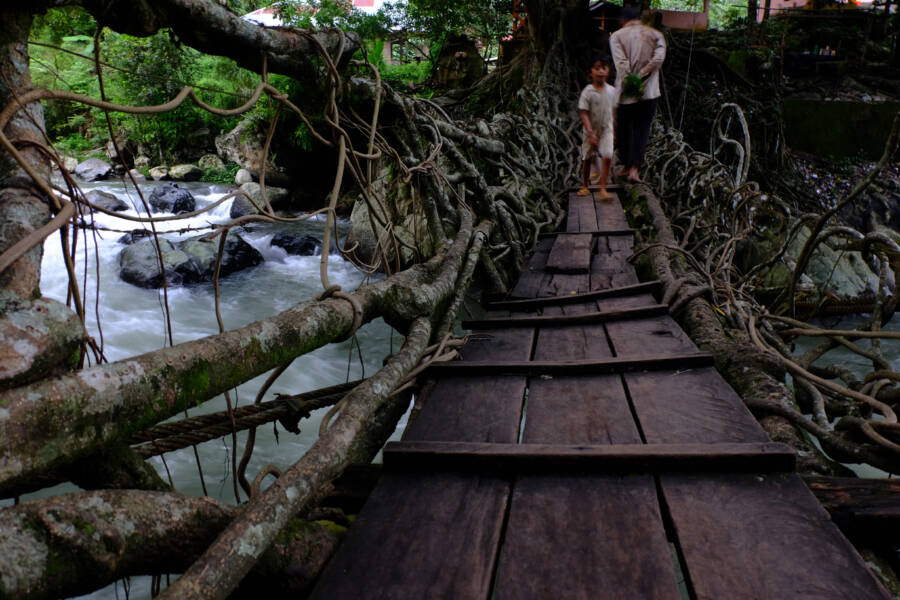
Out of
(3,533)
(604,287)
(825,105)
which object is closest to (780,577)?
(3,533)

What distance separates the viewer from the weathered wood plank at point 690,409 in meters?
1.26

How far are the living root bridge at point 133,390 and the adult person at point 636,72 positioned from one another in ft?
12.4

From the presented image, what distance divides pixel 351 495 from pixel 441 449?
0.77ft

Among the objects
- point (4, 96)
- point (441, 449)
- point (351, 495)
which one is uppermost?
point (4, 96)

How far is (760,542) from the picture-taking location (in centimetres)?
95

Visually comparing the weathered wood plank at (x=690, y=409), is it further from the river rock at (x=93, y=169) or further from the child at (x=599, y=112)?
the river rock at (x=93, y=169)

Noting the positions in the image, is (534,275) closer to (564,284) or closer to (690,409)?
(564,284)

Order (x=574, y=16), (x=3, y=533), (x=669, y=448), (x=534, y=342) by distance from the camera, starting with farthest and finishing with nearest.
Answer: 1. (x=574, y=16)
2. (x=534, y=342)
3. (x=669, y=448)
4. (x=3, y=533)

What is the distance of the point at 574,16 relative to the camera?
8016mm

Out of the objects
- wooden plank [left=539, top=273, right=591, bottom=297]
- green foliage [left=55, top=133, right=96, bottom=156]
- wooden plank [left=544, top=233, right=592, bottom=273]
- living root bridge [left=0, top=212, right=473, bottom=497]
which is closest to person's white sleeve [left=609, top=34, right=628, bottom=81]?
wooden plank [left=544, top=233, right=592, bottom=273]

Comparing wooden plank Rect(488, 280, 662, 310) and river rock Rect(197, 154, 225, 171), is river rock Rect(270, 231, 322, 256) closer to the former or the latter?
river rock Rect(197, 154, 225, 171)

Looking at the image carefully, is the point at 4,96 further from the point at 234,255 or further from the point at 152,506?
the point at 234,255

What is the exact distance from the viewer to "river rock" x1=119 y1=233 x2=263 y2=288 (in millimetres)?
6516

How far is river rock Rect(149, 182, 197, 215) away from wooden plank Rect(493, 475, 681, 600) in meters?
9.72
